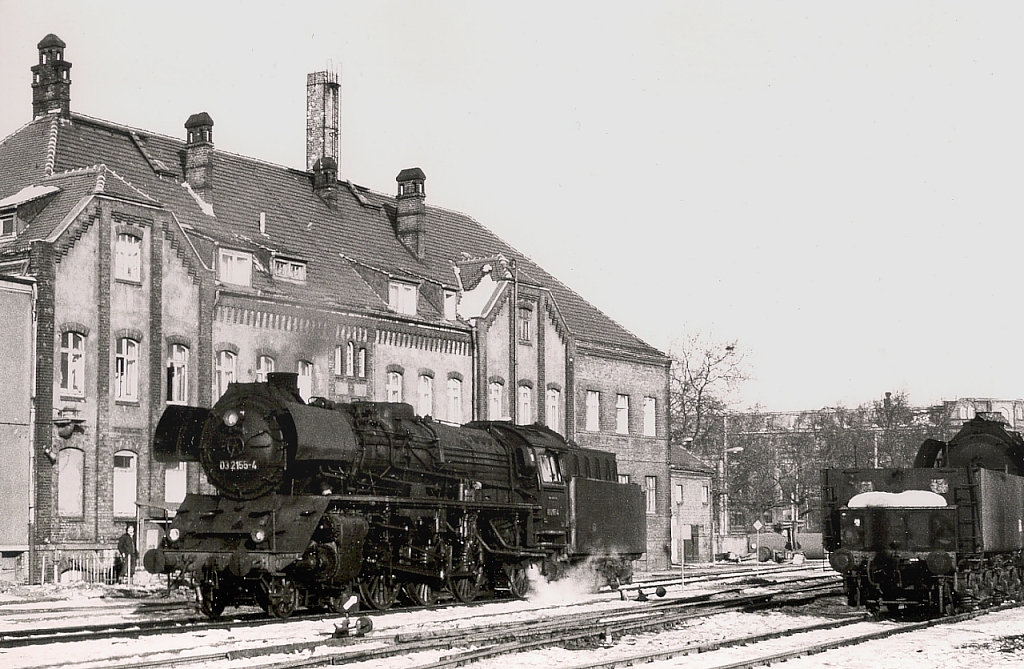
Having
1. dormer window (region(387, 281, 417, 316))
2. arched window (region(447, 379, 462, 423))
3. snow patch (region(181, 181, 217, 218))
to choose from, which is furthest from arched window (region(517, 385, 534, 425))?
snow patch (region(181, 181, 217, 218))

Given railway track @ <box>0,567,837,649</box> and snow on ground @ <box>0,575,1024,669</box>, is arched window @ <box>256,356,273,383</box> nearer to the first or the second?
railway track @ <box>0,567,837,649</box>

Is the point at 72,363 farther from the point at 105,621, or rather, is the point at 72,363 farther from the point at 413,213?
the point at 413,213

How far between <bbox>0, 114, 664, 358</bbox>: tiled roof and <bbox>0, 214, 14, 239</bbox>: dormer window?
70cm

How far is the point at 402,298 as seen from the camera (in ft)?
139

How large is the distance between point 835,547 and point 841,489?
0.94m

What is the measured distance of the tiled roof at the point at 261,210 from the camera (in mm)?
35344

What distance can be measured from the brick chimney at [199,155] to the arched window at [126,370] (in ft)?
24.6

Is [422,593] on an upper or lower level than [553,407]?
lower

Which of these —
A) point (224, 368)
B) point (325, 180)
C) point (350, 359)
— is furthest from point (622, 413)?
point (224, 368)

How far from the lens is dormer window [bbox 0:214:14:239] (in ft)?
108

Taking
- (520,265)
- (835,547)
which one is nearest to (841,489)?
(835,547)

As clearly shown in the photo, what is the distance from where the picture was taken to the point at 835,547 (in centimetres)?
2261

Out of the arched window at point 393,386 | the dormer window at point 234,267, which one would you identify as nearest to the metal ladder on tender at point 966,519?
the dormer window at point 234,267

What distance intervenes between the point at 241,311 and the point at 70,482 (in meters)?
6.51
